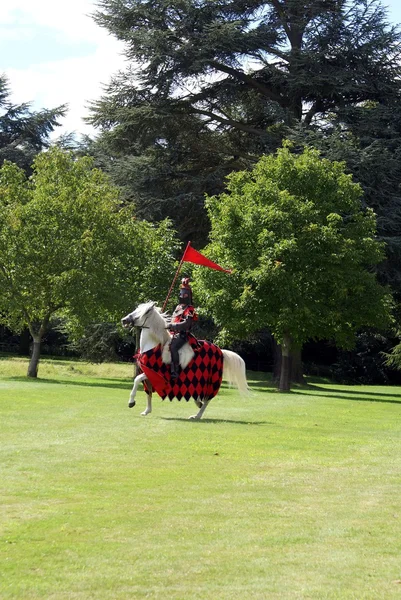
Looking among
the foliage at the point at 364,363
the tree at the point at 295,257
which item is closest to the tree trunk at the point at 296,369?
the tree at the point at 295,257

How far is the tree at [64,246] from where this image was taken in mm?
36188

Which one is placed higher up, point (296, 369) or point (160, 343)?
point (296, 369)

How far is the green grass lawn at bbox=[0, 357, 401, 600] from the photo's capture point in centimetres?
652

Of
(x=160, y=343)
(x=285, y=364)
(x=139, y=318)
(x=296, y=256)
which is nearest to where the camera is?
(x=139, y=318)

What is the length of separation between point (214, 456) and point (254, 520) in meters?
4.66

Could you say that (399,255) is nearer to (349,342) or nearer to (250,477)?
(349,342)

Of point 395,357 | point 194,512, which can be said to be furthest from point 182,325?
point 395,357

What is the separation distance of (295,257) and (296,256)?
78 mm

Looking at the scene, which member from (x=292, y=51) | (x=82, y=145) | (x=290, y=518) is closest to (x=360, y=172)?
(x=292, y=51)

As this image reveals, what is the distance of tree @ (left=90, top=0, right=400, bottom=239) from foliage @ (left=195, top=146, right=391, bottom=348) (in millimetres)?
5759

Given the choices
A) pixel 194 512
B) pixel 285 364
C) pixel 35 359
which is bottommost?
pixel 194 512

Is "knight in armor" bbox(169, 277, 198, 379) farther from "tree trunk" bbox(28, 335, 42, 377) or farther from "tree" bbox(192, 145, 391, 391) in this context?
"tree trunk" bbox(28, 335, 42, 377)

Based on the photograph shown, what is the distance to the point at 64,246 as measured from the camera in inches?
1432

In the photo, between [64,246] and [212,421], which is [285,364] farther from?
[212,421]
